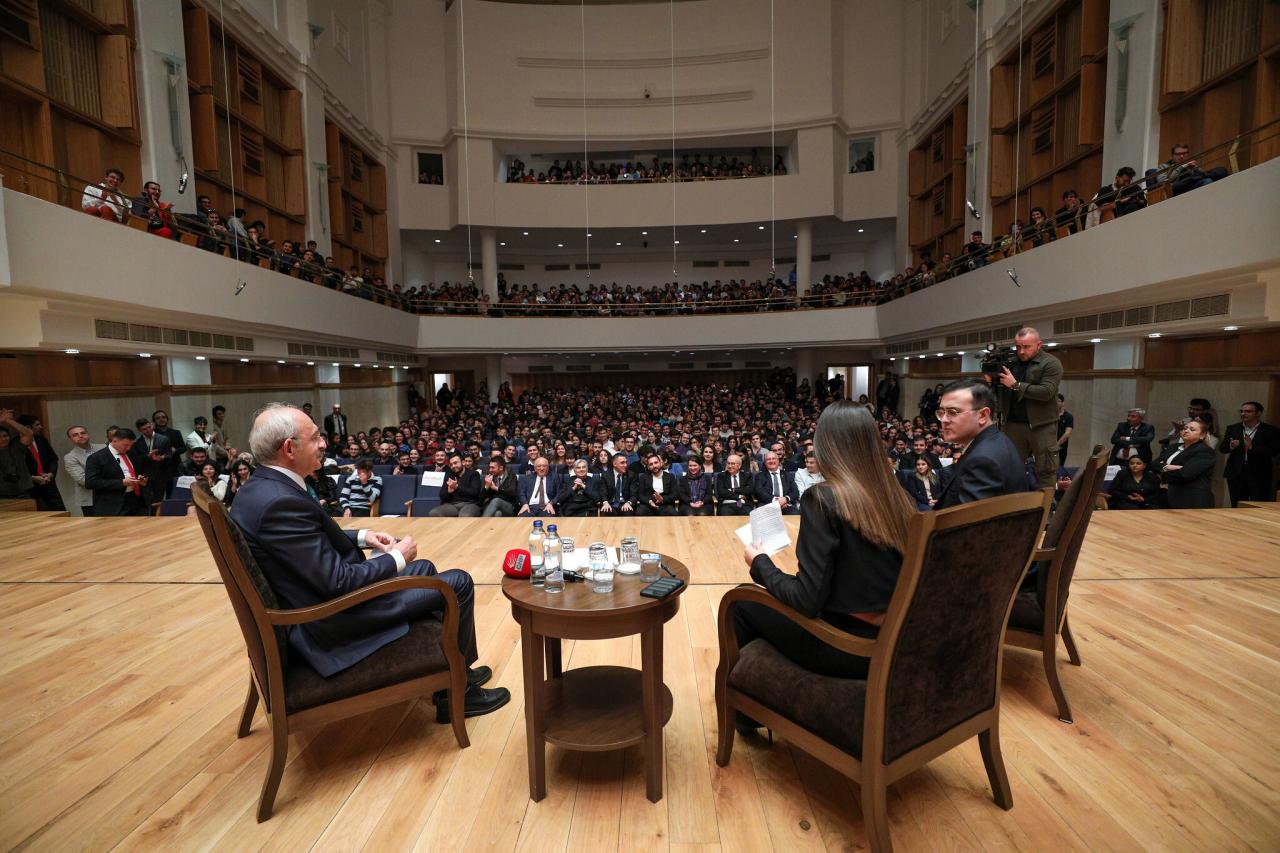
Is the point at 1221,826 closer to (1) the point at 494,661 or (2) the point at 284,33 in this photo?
(1) the point at 494,661

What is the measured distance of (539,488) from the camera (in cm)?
614

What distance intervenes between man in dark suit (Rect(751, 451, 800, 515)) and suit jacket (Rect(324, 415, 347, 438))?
338 inches

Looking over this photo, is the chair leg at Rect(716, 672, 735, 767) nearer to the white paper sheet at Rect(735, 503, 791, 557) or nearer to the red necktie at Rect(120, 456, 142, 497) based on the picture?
the white paper sheet at Rect(735, 503, 791, 557)

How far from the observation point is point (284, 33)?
39.3ft

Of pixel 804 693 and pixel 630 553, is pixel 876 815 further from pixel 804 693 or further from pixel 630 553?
pixel 630 553

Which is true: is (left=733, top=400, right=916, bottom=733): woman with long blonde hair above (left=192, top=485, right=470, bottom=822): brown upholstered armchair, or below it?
above

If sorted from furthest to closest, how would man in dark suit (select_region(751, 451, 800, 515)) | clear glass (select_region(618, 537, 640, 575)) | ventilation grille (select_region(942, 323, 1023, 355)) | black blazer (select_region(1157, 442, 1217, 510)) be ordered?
1. ventilation grille (select_region(942, 323, 1023, 355))
2. man in dark suit (select_region(751, 451, 800, 515))
3. black blazer (select_region(1157, 442, 1217, 510))
4. clear glass (select_region(618, 537, 640, 575))

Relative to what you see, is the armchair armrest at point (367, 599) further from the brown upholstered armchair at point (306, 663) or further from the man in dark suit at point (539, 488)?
the man in dark suit at point (539, 488)

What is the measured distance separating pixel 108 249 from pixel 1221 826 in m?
8.29

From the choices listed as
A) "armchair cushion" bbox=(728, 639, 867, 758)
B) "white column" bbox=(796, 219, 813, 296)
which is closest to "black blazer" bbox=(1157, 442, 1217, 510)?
"armchair cushion" bbox=(728, 639, 867, 758)

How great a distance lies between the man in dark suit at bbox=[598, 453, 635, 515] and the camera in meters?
5.99

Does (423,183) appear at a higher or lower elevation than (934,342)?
higher

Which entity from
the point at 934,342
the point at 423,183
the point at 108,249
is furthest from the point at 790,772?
the point at 423,183

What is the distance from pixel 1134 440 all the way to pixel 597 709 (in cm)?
741
